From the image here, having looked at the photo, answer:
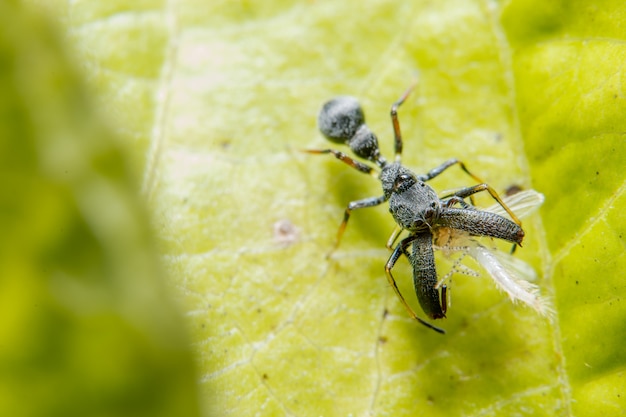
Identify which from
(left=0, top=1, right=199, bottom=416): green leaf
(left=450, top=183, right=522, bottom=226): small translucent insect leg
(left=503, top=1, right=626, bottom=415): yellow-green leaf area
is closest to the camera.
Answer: (left=503, top=1, right=626, bottom=415): yellow-green leaf area

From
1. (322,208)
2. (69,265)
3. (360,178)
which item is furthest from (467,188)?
(69,265)

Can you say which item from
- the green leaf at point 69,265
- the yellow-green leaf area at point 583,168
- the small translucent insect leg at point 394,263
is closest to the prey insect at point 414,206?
the small translucent insect leg at point 394,263

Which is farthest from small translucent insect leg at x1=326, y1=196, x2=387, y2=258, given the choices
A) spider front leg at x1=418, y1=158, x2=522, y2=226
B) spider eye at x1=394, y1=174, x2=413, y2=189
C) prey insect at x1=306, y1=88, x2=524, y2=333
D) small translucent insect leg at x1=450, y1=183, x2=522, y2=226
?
small translucent insect leg at x1=450, y1=183, x2=522, y2=226

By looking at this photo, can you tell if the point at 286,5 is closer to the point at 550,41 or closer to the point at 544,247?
the point at 550,41

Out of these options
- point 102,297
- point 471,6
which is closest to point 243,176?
point 102,297

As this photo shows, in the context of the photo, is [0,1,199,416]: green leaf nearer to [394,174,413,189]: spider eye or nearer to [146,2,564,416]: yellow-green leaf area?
[146,2,564,416]: yellow-green leaf area

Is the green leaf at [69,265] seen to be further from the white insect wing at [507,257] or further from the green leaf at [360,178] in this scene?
the white insect wing at [507,257]

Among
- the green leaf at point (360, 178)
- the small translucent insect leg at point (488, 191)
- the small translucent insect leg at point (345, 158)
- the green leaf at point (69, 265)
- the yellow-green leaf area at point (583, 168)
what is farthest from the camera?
the small translucent insect leg at point (345, 158)
